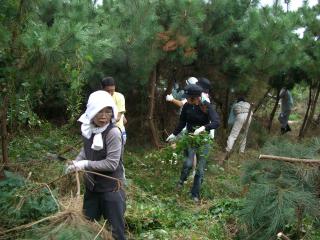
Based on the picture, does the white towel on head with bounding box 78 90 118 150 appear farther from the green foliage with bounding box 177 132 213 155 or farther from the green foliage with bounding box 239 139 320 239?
the green foliage with bounding box 177 132 213 155

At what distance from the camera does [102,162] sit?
347 cm

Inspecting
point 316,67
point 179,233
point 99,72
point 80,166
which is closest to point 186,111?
point 179,233

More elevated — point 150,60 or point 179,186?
point 150,60

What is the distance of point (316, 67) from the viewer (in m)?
9.64

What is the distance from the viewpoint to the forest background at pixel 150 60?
15.6ft

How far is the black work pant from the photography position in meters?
3.62

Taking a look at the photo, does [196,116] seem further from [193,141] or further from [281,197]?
[281,197]

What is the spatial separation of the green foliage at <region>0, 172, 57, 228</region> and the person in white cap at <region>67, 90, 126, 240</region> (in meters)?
0.46

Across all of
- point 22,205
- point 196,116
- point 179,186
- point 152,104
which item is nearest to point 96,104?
point 22,205

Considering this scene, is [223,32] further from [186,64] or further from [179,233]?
[179,233]

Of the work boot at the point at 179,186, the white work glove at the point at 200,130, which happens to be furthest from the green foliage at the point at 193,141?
the work boot at the point at 179,186

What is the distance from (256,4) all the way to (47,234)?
704cm

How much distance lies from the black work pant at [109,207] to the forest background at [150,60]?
1217mm

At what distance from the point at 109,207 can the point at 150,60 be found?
14.8 feet
